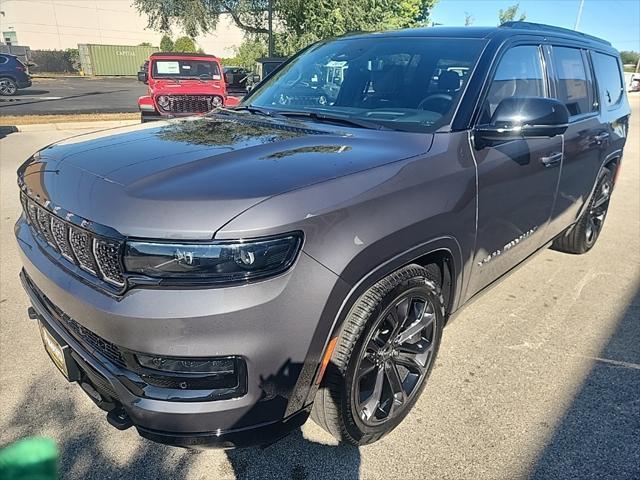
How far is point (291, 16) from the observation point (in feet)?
62.2

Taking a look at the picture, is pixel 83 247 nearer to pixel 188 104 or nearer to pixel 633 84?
pixel 188 104

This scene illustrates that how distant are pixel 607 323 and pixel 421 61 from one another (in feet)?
7.74

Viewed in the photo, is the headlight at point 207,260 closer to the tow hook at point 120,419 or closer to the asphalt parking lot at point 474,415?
the tow hook at point 120,419

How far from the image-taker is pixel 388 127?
8.16 ft

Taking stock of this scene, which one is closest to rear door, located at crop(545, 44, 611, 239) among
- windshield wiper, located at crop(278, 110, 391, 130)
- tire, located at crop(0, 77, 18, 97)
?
windshield wiper, located at crop(278, 110, 391, 130)

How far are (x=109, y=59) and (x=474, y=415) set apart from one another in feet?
159

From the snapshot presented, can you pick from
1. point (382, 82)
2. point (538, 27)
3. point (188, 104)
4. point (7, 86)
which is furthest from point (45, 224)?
point (7, 86)

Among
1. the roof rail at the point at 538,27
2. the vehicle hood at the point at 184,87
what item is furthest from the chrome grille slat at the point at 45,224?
the vehicle hood at the point at 184,87

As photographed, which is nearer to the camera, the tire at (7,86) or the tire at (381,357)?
the tire at (381,357)

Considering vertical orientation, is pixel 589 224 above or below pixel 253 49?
below

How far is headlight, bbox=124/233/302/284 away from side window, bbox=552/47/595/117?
2.70m

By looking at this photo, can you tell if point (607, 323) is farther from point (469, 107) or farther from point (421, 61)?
point (421, 61)

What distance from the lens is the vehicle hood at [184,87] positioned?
11758mm

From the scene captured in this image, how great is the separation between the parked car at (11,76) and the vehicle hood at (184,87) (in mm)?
12413
